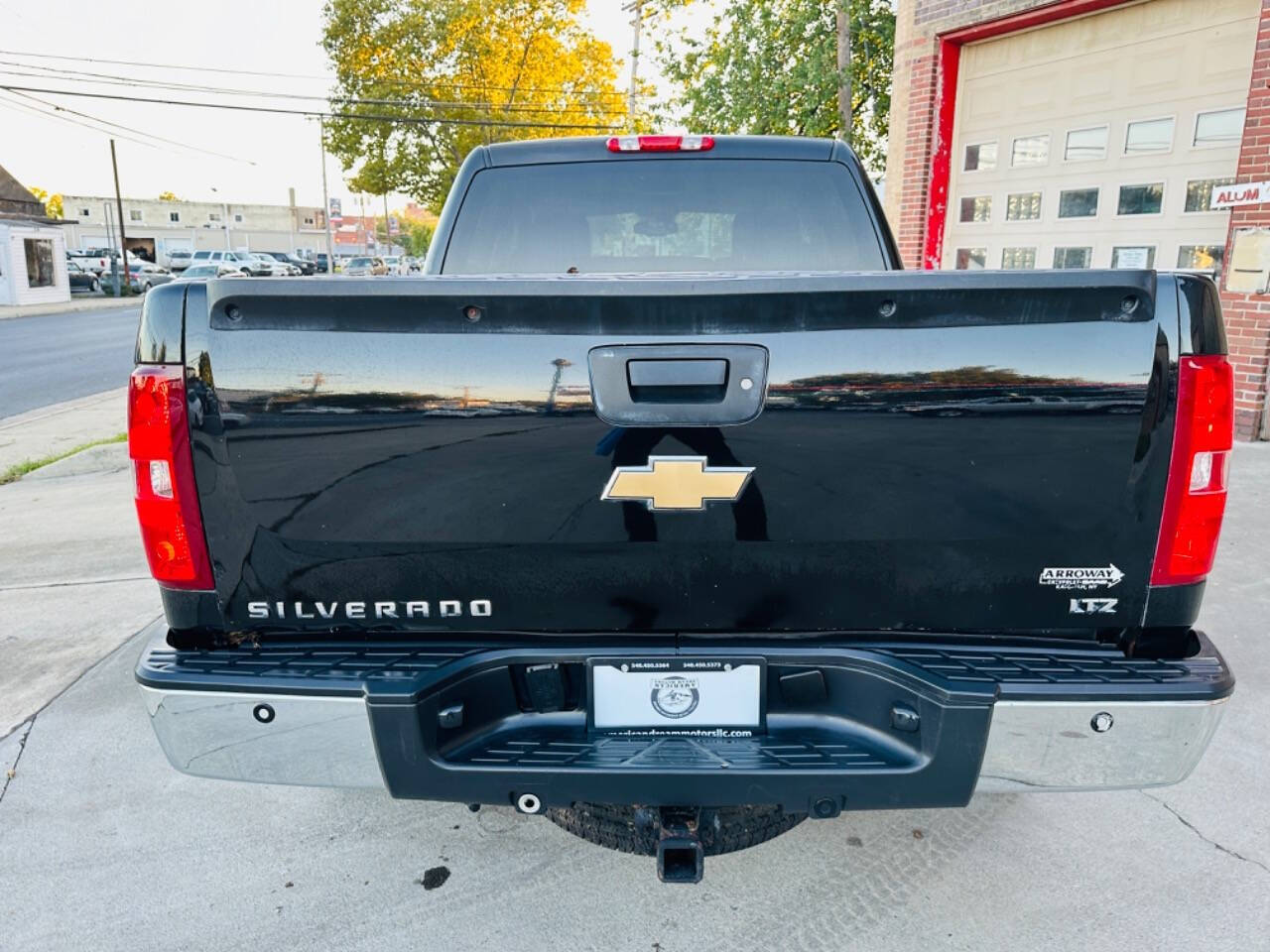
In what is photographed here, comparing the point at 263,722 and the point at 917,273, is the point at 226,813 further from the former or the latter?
the point at 917,273

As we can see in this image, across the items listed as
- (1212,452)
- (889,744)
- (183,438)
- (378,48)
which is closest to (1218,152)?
(1212,452)

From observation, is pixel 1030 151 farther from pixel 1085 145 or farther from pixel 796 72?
pixel 796 72

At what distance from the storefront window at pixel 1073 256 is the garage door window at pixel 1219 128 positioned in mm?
1271

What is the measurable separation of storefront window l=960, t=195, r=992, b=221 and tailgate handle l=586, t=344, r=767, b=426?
8757 mm

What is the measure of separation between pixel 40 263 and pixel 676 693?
4085 centimetres

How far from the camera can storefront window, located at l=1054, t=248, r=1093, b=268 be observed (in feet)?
27.5

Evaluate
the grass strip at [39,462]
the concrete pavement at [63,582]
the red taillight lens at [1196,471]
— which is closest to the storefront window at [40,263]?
the grass strip at [39,462]

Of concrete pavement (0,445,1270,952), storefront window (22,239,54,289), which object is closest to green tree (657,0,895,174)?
concrete pavement (0,445,1270,952)

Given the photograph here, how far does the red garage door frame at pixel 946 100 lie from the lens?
8.45 metres

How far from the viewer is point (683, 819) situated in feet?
6.36

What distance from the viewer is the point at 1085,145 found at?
27.2 ft

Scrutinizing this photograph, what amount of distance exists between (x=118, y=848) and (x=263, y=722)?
49.0 inches

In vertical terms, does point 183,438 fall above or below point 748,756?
above

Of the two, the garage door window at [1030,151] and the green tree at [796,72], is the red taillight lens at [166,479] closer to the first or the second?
the garage door window at [1030,151]
